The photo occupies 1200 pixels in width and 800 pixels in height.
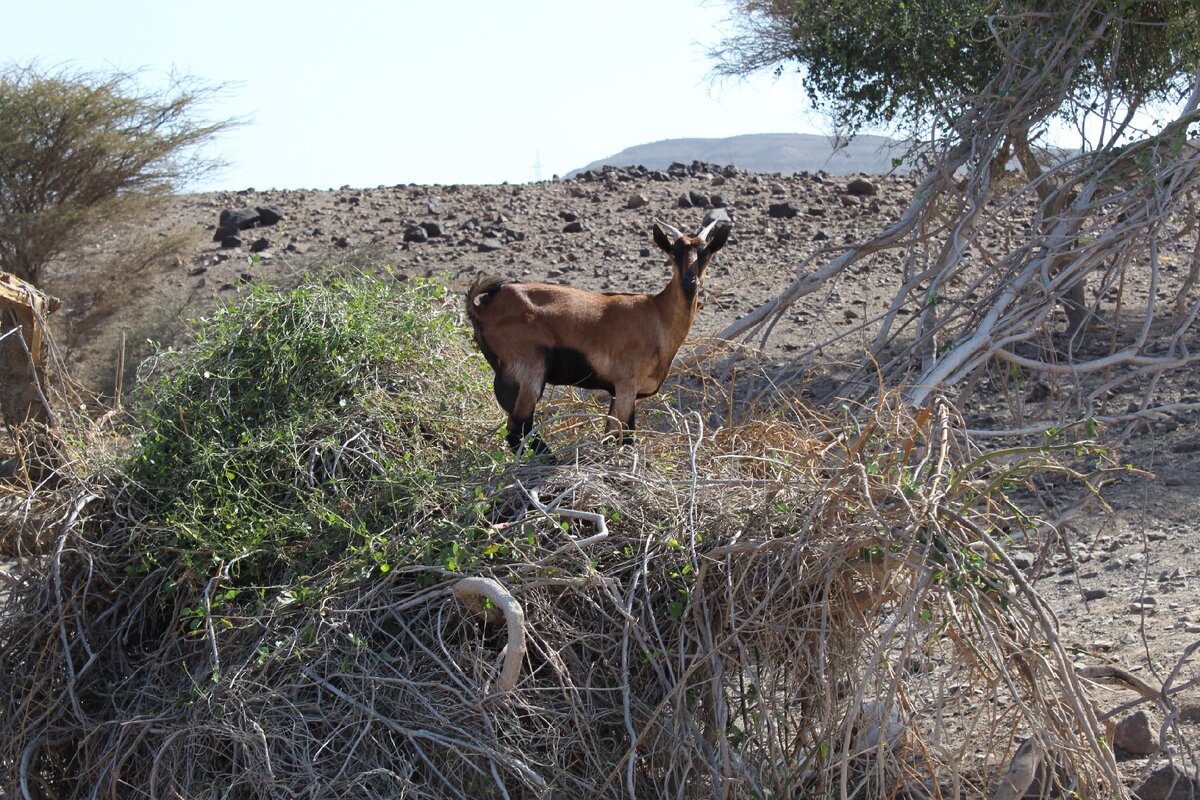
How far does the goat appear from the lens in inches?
198

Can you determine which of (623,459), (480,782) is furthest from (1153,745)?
(480,782)

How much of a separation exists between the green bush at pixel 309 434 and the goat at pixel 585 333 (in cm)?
29

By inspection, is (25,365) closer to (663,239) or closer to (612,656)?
(663,239)

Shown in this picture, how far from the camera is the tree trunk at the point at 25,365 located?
527cm

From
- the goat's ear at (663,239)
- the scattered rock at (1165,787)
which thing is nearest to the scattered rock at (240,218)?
the goat's ear at (663,239)

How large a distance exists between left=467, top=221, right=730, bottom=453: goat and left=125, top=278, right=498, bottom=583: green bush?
29 centimetres

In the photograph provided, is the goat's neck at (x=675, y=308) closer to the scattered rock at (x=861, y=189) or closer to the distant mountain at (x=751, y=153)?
the scattered rock at (x=861, y=189)

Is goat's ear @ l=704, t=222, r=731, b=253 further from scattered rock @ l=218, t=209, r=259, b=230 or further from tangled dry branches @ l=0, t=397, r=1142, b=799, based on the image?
scattered rock @ l=218, t=209, r=259, b=230

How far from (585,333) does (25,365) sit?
2538 mm

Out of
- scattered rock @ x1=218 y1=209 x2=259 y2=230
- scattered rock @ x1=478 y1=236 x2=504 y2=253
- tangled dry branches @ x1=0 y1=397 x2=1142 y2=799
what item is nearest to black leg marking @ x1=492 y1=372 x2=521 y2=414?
tangled dry branches @ x1=0 y1=397 x2=1142 y2=799

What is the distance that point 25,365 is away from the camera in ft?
18.8

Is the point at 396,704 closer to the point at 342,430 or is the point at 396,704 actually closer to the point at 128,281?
the point at 342,430

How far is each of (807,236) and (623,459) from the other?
34.1ft

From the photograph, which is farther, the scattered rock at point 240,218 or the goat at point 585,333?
the scattered rock at point 240,218
